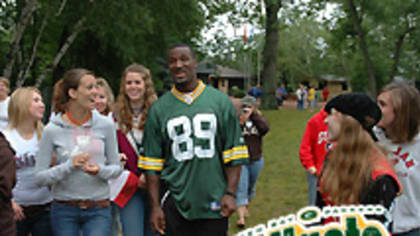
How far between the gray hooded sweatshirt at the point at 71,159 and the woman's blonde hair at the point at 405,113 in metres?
2.24

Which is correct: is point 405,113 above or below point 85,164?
above

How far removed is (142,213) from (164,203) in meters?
1.02

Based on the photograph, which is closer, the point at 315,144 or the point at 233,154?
the point at 233,154

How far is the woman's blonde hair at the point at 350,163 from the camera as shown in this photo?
2.56 meters

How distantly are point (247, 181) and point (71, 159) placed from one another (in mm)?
4037

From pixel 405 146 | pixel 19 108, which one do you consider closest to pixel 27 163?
pixel 19 108

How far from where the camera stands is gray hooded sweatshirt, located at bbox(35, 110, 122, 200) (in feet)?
12.1

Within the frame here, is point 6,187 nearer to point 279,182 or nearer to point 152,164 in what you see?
point 152,164

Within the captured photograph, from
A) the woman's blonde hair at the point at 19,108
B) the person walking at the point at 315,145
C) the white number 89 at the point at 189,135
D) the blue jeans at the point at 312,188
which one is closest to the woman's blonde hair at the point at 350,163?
the white number 89 at the point at 189,135

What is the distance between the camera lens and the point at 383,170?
100 inches

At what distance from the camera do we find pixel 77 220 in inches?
145

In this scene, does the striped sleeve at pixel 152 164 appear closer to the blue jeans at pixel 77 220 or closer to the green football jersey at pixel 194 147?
the green football jersey at pixel 194 147

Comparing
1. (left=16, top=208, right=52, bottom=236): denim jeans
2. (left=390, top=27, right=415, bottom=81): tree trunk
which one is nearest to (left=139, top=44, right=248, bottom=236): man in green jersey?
(left=16, top=208, right=52, bottom=236): denim jeans

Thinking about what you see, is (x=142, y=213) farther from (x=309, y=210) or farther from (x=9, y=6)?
(x=9, y=6)
